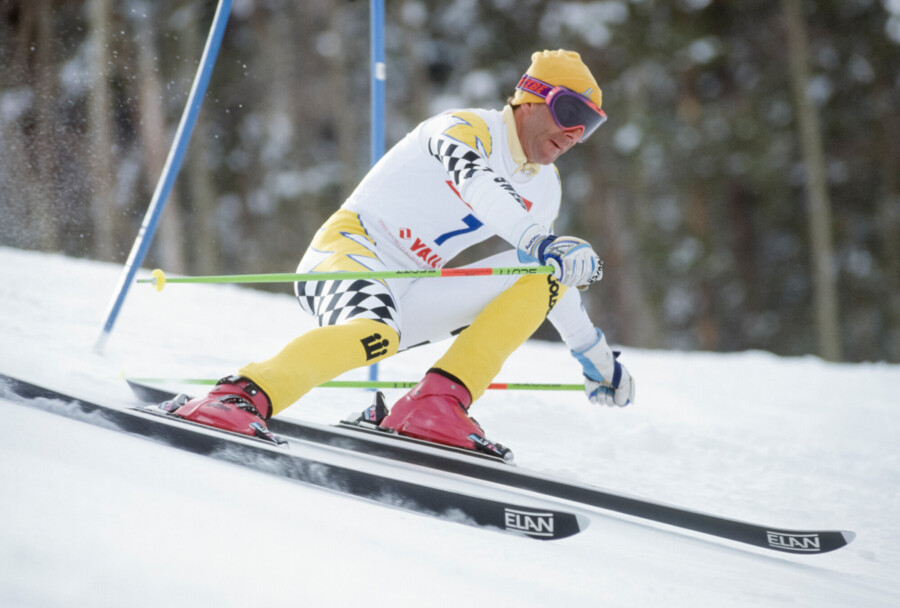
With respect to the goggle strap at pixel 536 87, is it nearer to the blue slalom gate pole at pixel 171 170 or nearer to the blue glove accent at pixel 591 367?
the blue glove accent at pixel 591 367

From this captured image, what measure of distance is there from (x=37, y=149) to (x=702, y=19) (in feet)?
45.0

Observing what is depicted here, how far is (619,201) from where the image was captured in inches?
597

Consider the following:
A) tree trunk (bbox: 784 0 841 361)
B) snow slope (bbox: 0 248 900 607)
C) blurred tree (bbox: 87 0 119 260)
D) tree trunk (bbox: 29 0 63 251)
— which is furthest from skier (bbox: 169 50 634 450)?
tree trunk (bbox: 784 0 841 361)

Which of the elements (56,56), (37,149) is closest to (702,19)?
(56,56)

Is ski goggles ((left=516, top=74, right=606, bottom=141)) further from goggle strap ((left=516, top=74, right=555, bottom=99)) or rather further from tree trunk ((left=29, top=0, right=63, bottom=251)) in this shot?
tree trunk ((left=29, top=0, right=63, bottom=251))

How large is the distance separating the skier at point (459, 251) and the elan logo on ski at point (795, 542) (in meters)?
0.69

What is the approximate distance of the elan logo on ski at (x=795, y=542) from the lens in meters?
2.01

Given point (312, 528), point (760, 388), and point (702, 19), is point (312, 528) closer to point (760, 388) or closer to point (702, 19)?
point (760, 388)

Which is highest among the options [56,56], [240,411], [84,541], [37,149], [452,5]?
[452,5]

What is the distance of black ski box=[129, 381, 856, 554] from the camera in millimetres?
2029

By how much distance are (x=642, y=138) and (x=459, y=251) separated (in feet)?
42.6

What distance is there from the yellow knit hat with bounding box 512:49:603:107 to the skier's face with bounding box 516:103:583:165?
0.10 ft

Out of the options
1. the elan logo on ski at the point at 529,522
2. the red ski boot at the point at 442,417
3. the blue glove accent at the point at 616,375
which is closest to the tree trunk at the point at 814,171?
the blue glove accent at the point at 616,375

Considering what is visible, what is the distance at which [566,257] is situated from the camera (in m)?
2.01
